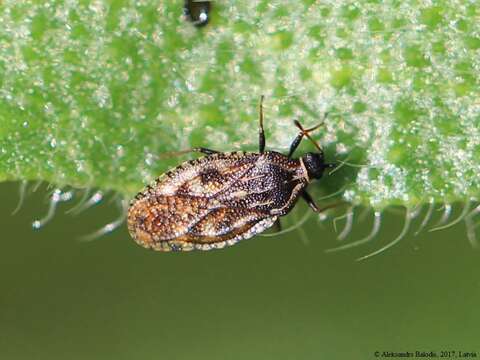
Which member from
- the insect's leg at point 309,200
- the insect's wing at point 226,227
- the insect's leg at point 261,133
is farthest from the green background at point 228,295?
the insect's leg at point 261,133

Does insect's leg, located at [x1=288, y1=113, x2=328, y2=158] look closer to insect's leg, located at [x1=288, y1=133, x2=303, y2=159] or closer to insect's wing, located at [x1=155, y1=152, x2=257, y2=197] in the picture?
insect's leg, located at [x1=288, y1=133, x2=303, y2=159]

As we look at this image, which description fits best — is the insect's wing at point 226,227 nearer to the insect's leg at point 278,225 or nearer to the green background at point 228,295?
the insect's leg at point 278,225

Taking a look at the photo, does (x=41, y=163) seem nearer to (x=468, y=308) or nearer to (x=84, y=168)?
(x=84, y=168)

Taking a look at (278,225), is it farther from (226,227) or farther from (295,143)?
(295,143)

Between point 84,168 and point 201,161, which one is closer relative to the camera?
point 84,168

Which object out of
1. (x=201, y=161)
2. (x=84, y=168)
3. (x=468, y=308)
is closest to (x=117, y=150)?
(x=84, y=168)

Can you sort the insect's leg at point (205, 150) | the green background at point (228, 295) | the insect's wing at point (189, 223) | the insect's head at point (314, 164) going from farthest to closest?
the green background at point (228, 295)
the insect's wing at point (189, 223)
the insect's head at point (314, 164)
the insect's leg at point (205, 150)
